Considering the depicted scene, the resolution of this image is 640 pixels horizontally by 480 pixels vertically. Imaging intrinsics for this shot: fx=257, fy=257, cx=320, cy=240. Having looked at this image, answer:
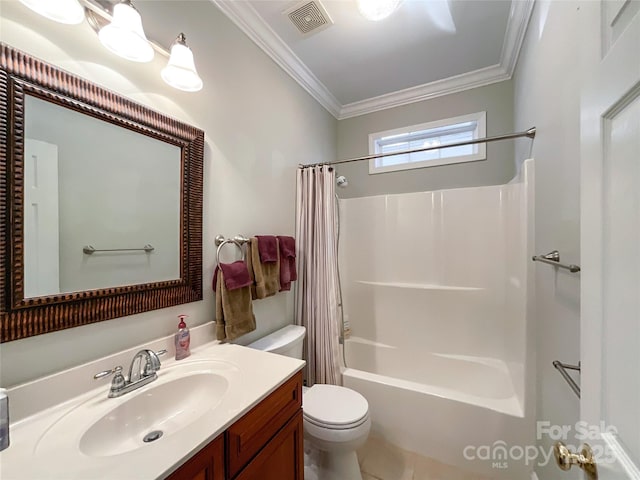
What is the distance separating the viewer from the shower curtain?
190 cm

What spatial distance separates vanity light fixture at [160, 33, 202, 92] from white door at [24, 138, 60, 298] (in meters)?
0.53

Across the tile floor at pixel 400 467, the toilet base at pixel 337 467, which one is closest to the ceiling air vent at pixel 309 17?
the toilet base at pixel 337 467

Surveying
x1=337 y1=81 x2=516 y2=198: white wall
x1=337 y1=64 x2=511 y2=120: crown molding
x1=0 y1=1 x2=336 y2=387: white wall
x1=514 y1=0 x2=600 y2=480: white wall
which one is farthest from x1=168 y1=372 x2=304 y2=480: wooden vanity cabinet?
x1=337 y1=64 x2=511 y2=120: crown molding

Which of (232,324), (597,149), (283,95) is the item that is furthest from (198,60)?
(597,149)

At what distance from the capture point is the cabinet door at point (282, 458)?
864 millimetres

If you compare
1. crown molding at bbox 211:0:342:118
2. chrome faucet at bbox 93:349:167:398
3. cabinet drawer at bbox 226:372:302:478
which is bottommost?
cabinet drawer at bbox 226:372:302:478

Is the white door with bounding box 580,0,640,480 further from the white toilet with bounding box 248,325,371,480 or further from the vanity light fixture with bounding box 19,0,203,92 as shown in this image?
the vanity light fixture with bounding box 19,0,203,92

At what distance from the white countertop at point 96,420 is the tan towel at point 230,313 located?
22 cm

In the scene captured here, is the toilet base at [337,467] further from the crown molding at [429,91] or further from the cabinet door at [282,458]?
the crown molding at [429,91]

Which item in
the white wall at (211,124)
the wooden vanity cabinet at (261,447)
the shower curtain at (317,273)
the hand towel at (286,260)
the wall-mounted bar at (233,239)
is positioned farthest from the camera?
the shower curtain at (317,273)

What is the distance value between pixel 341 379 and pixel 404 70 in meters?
2.49

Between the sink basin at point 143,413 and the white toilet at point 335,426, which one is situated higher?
the sink basin at point 143,413

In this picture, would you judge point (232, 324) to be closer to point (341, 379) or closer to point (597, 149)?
point (341, 379)

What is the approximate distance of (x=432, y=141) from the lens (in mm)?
2539
